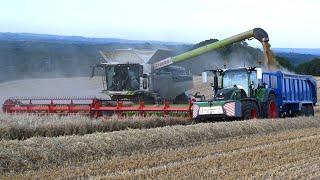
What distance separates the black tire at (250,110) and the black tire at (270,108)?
613 millimetres

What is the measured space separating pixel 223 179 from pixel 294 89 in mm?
13176

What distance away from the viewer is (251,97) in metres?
16.2

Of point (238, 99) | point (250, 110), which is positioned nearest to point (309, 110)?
point (250, 110)

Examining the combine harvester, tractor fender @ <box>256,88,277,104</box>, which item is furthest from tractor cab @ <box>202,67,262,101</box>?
tractor fender @ <box>256,88,277,104</box>

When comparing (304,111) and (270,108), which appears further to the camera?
(304,111)

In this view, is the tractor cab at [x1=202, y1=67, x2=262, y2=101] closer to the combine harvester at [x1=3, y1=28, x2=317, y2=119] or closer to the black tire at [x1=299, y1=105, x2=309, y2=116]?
the combine harvester at [x1=3, y1=28, x2=317, y2=119]

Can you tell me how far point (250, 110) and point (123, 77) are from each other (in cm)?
651

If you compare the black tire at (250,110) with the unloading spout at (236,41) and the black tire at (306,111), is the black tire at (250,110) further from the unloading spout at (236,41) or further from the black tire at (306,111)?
the unloading spout at (236,41)

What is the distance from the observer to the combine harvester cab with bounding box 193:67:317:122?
1510 cm

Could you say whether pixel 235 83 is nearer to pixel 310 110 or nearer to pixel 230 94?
pixel 230 94

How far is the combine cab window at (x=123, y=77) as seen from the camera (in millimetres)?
20719

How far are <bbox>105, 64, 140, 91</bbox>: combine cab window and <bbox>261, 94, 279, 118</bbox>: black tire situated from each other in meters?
5.56

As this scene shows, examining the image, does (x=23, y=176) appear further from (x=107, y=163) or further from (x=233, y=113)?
(x=233, y=113)

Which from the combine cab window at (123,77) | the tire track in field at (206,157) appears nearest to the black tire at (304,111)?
the combine cab window at (123,77)
